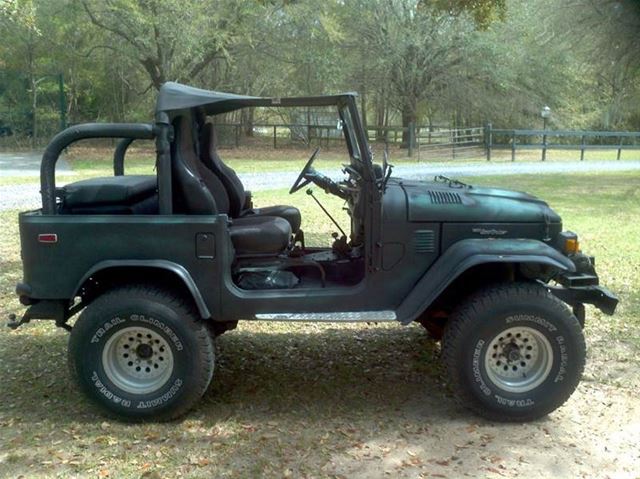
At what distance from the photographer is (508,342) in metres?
4.17

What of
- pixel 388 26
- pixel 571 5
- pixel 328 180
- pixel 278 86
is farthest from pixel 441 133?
pixel 328 180

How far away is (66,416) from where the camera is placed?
4.25m

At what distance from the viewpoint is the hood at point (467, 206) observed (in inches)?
168

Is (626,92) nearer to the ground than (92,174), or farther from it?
farther from it

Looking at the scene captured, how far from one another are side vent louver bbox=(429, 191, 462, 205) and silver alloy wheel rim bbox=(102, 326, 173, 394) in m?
1.74

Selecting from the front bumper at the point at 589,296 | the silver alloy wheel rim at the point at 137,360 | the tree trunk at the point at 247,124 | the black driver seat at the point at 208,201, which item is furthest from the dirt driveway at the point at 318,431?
the tree trunk at the point at 247,124

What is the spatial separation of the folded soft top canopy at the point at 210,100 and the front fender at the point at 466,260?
110cm

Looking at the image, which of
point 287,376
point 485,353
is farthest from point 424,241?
point 287,376

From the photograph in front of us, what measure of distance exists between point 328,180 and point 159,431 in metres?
1.86

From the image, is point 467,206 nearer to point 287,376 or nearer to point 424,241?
point 424,241

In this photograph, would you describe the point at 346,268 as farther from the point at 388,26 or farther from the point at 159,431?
the point at 388,26

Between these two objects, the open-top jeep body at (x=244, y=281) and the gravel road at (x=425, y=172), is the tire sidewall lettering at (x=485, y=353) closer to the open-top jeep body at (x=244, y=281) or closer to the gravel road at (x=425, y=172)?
the open-top jeep body at (x=244, y=281)

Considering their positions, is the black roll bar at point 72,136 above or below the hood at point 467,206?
above

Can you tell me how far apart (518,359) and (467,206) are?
3.03 feet
